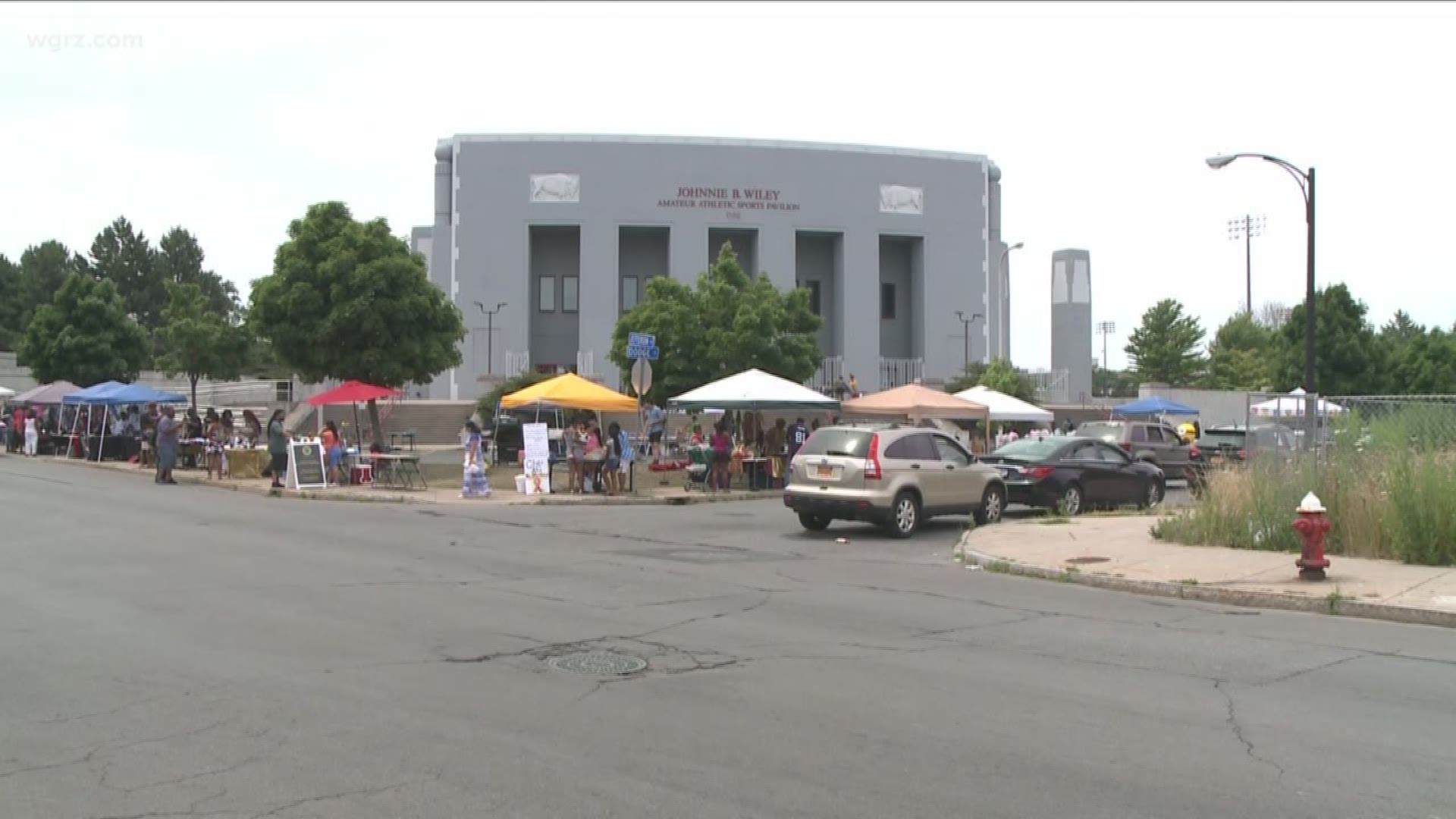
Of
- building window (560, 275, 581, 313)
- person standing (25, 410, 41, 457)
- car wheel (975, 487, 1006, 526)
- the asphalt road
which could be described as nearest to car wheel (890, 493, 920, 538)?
car wheel (975, 487, 1006, 526)

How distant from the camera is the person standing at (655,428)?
38.1 meters

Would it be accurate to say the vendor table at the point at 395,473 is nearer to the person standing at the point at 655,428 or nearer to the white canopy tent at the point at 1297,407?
the person standing at the point at 655,428

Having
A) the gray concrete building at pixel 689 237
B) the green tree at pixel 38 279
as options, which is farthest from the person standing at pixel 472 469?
the green tree at pixel 38 279

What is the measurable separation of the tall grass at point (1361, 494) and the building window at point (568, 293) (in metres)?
46.2

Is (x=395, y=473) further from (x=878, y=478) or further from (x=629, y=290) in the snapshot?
(x=629, y=290)

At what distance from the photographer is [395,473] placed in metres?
27.6

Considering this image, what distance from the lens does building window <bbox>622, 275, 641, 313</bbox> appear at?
198 ft

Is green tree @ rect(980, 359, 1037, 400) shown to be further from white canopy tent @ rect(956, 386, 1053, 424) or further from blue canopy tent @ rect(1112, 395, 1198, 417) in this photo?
white canopy tent @ rect(956, 386, 1053, 424)

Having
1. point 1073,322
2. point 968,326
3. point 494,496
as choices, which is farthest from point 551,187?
point 494,496

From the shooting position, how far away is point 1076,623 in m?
10.6

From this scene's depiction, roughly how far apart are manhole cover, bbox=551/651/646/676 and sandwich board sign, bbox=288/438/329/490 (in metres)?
18.9

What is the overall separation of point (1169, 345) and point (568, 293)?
39.2m

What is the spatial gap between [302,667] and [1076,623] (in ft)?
21.6

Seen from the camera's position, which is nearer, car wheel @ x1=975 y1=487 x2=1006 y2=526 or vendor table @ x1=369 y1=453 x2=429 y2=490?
car wheel @ x1=975 y1=487 x2=1006 y2=526
